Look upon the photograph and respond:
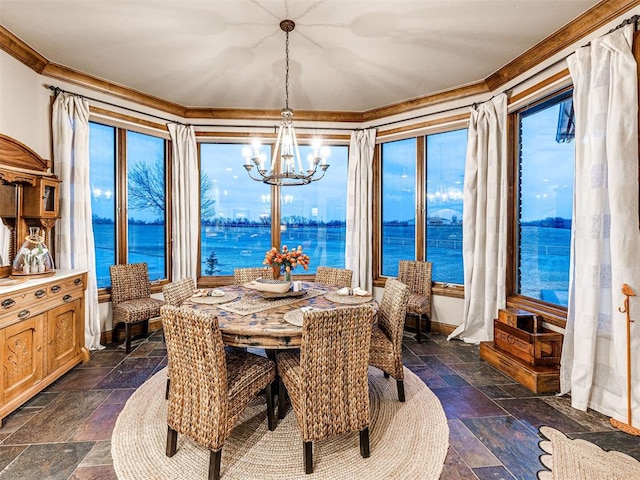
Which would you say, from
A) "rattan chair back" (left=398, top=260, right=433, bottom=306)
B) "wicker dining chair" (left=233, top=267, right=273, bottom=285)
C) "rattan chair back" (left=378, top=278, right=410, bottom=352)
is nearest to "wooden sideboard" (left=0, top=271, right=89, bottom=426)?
"wicker dining chair" (left=233, top=267, right=273, bottom=285)

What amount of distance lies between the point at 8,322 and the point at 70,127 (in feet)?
6.68

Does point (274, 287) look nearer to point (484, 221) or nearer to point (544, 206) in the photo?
point (484, 221)

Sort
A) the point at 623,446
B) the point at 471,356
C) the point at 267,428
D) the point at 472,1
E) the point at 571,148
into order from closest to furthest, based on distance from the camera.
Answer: the point at 623,446
the point at 267,428
the point at 472,1
the point at 571,148
the point at 471,356

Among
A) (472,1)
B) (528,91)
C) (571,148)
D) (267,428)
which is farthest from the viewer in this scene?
(528,91)

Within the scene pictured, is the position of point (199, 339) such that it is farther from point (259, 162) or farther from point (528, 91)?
point (528, 91)

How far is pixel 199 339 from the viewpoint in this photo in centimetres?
164

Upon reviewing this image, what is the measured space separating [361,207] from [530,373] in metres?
2.62

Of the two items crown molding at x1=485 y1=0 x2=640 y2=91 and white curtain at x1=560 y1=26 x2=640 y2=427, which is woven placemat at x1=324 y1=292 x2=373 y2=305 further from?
crown molding at x1=485 y1=0 x2=640 y2=91

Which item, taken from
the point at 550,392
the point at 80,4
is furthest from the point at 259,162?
the point at 550,392

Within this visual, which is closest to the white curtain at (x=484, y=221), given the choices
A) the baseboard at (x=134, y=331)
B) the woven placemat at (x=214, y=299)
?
the woven placemat at (x=214, y=299)

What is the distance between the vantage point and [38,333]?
8.25 feet

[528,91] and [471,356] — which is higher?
[528,91]

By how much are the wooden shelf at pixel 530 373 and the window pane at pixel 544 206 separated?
2.28 feet

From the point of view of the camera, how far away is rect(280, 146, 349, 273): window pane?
476cm
